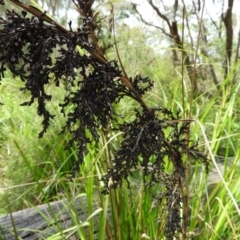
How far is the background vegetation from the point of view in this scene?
926 mm

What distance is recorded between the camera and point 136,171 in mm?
1107

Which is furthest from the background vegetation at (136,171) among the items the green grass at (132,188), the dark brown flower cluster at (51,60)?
the dark brown flower cluster at (51,60)

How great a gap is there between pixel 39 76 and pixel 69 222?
0.97m

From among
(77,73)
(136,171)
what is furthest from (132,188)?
(77,73)

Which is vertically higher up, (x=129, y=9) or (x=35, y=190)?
(x=129, y=9)

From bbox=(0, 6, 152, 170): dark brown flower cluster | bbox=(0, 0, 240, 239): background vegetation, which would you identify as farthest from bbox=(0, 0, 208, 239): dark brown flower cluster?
bbox=(0, 0, 240, 239): background vegetation

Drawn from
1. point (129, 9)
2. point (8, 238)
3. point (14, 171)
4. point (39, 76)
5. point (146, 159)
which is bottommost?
point (8, 238)

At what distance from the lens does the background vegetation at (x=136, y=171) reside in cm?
93

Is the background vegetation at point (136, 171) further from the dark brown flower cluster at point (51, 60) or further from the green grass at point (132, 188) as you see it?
the dark brown flower cluster at point (51, 60)

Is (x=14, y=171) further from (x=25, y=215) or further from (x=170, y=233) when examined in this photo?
(x=170, y=233)

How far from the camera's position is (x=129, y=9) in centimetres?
454

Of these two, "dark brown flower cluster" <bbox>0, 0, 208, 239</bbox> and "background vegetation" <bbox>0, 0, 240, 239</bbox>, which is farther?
"background vegetation" <bbox>0, 0, 240, 239</bbox>

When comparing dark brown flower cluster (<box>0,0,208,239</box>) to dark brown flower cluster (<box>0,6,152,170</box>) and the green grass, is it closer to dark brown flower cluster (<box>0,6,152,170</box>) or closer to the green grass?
dark brown flower cluster (<box>0,6,152,170</box>)

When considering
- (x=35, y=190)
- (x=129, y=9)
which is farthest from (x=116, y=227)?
(x=129, y=9)
